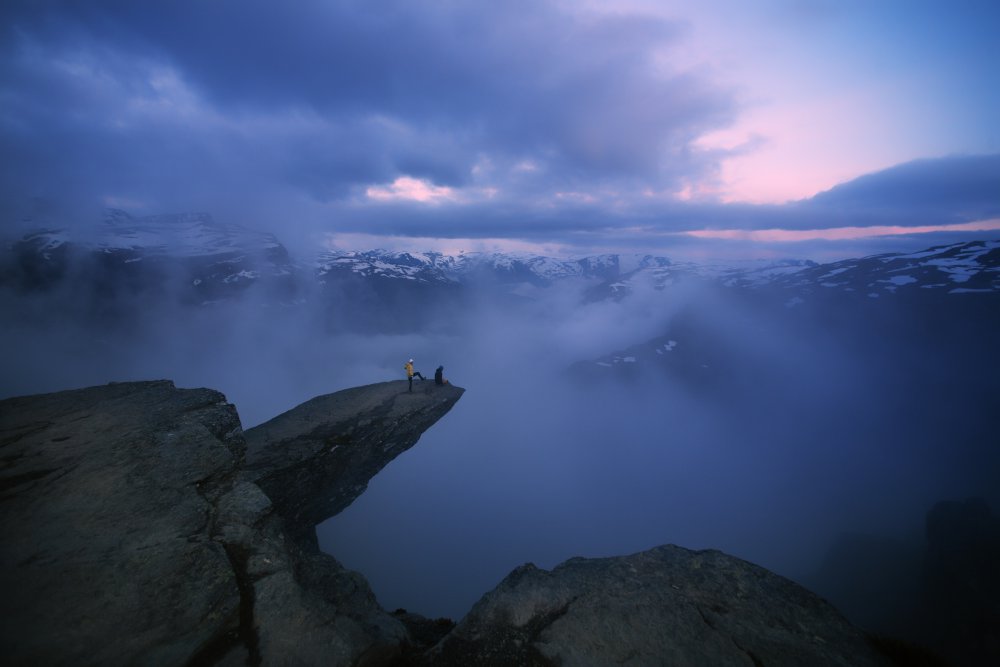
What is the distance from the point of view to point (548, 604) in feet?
39.5

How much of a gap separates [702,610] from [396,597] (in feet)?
533

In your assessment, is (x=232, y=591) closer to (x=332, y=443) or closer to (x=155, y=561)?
(x=155, y=561)

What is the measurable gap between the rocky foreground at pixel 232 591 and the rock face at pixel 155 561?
0.04 metres

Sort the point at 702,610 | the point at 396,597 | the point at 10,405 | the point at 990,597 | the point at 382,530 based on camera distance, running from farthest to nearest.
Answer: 1. the point at 382,530
2. the point at 396,597
3. the point at 990,597
4. the point at 10,405
5. the point at 702,610

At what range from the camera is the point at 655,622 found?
11195 mm

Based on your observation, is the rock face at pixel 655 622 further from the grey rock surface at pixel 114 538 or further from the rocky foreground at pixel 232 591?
the grey rock surface at pixel 114 538

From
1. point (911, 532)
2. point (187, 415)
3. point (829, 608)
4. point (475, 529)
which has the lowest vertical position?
point (475, 529)

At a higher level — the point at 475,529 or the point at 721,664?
the point at 721,664

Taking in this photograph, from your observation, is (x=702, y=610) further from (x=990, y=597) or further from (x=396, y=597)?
(x=396, y=597)

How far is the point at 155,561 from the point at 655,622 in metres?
14.2

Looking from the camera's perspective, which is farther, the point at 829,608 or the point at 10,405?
the point at 10,405

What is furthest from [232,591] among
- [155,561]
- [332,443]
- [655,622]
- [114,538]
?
[332,443]

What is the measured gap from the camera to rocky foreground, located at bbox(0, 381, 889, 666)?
841 cm

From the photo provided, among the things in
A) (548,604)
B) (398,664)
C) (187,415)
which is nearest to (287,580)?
(398,664)
